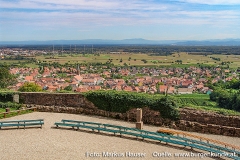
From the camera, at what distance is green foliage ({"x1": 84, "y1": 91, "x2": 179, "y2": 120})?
14227 mm

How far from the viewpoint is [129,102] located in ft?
49.2

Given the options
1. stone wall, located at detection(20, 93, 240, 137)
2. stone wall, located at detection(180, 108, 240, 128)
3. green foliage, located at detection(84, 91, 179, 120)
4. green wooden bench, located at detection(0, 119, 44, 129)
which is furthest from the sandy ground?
green foliage, located at detection(84, 91, 179, 120)

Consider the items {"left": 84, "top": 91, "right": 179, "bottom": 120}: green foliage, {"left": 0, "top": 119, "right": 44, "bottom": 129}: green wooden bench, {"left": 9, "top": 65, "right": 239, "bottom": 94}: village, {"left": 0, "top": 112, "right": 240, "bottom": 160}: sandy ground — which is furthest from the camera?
{"left": 9, "top": 65, "right": 239, "bottom": 94}: village

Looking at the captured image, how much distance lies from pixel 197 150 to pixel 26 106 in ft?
32.4

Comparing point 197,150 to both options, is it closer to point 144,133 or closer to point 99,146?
point 144,133

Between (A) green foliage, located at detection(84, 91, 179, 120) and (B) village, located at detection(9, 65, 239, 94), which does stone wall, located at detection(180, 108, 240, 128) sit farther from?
(B) village, located at detection(9, 65, 239, 94)

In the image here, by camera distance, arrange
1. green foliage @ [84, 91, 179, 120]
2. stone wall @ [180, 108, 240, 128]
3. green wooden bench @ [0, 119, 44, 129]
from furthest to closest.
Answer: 1. green foliage @ [84, 91, 179, 120]
2. stone wall @ [180, 108, 240, 128]
3. green wooden bench @ [0, 119, 44, 129]

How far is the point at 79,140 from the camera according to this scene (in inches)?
455

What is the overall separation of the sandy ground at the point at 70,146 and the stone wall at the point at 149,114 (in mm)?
618

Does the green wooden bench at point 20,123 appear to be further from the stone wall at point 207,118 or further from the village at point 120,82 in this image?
the village at point 120,82

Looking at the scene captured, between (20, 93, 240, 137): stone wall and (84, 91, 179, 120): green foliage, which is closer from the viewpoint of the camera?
(20, 93, 240, 137): stone wall

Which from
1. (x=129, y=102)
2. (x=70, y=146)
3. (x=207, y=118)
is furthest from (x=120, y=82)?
(x=70, y=146)

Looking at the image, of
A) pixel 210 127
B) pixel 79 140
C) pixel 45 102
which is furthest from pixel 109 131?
pixel 45 102

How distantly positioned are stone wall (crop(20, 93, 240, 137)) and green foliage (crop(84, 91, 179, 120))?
223mm
